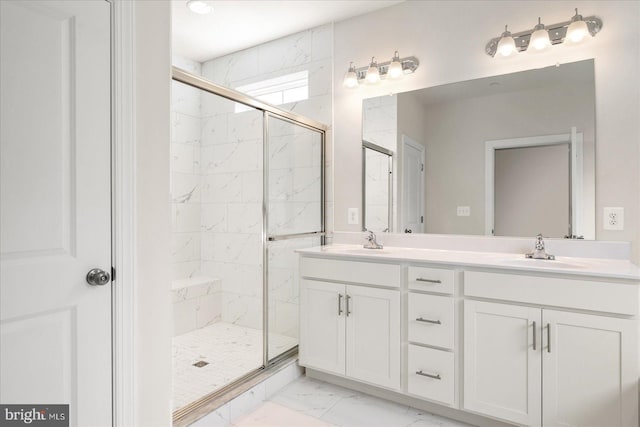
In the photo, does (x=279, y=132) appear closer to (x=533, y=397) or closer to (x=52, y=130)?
(x=52, y=130)

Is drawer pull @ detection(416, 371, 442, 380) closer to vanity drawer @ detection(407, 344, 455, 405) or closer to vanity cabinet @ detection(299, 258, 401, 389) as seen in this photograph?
vanity drawer @ detection(407, 344, 455, 405)

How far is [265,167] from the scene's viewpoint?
2.44m

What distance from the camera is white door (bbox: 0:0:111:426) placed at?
1.10 m

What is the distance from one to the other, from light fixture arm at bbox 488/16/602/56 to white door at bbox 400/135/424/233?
73 centimetres

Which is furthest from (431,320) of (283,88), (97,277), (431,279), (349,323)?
(283,88)

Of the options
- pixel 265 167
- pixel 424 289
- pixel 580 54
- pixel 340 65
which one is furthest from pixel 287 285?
pixel 580 54

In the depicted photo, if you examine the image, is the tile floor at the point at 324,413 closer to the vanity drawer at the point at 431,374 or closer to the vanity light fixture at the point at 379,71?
the vanity drawer at the point at 431,374

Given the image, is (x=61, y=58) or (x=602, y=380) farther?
(x=602, y=380)

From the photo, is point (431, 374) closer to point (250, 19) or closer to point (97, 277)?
point (97, 277)

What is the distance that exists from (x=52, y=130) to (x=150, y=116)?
0.34m

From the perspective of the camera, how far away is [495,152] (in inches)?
88.7

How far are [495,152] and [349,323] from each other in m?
1.39

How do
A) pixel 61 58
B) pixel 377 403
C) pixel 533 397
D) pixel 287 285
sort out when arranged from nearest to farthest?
pixel 61 58 → pixel 533 397 → pixel 377 403 → pixel 287 285

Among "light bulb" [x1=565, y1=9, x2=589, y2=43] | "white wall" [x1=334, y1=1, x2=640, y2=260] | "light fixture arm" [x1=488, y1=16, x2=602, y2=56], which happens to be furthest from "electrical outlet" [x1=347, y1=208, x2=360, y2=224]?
"light bulb" [x1=565, y1=9, x2=589, y2=43]
